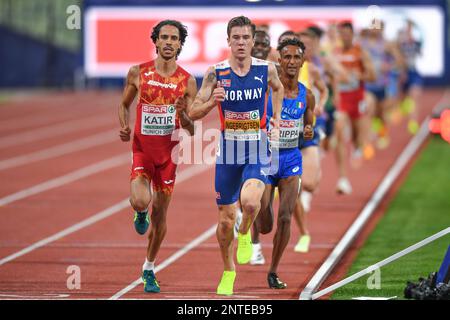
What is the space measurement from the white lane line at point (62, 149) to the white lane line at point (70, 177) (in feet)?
4.79

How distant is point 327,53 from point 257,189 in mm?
6382

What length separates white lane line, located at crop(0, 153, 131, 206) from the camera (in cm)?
1959

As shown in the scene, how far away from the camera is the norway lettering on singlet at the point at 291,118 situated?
466 inches

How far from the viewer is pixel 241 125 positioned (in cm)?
1068

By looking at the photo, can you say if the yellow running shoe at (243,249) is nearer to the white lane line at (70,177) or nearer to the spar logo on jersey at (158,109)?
the spar logo on jersey at (158,109)

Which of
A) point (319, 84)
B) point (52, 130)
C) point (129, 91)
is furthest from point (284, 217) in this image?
point (52, 130)

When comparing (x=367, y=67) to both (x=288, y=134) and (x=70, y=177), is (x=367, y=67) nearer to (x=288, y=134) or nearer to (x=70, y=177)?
(x=70, y=177)

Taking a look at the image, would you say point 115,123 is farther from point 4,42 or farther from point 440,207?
point 440,207

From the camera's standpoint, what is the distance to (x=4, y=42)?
45.2 m

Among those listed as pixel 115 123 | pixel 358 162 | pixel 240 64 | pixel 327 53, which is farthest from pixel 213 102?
pixel 115 123

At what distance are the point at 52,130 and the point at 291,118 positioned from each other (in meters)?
21.4

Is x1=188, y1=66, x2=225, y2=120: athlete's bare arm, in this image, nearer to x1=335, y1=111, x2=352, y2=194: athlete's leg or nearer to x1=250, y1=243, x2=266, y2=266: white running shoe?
x1=250, y1=243, x2=266, y2=266: white running shoe

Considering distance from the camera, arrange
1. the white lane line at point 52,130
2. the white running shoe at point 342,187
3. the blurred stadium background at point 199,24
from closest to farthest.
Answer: the white running shoe at point 342,187 < the white lane line at point 52,130 < the blurred stadium background at point 199,24

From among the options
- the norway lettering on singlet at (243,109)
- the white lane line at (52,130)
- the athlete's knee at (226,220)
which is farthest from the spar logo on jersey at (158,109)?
the white lane line at (52,130)
